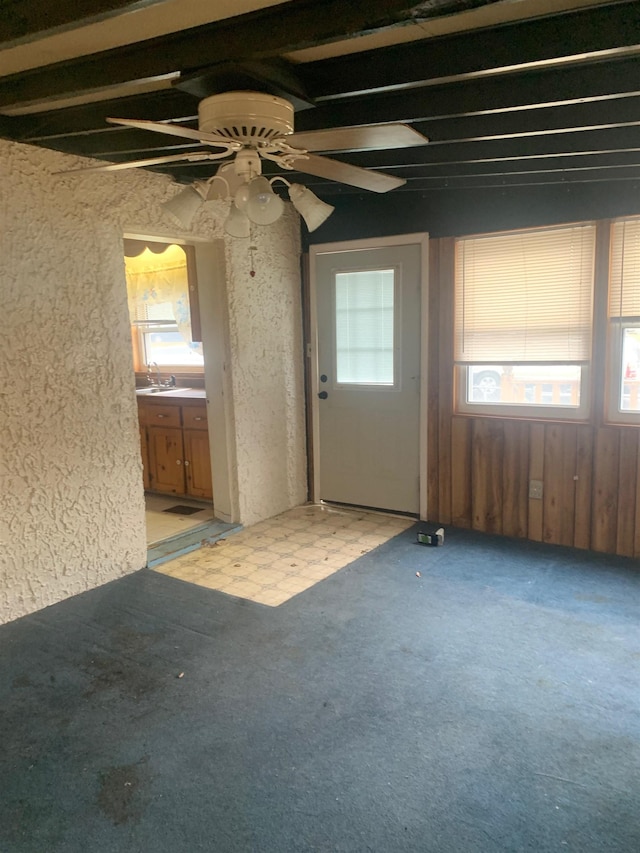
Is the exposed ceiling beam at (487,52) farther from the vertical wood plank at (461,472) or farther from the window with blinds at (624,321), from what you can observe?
the vertical wood plank at (461,472)

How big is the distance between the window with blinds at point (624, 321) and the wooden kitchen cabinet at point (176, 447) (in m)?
2.88

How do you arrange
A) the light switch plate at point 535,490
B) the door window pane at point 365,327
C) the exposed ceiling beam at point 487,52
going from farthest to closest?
the door window pane at point 365,327, the light switch plate at point 535,490, the exposed ceiling beam at point 487,52

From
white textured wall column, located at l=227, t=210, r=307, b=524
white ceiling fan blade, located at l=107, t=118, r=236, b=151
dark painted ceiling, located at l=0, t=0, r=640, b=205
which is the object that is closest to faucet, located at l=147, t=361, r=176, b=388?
white textured wall column, located at l=227, t=210, r=307, b=524

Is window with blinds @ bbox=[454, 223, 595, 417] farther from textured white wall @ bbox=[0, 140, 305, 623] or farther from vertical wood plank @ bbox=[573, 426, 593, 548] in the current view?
textured white wall @ bbox=[0, 140, 305, 623]

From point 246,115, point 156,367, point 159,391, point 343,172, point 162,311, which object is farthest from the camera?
point 156,367

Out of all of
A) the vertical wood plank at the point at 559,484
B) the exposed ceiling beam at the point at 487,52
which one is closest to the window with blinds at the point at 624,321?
the vertical wood plank at the point at 559,484

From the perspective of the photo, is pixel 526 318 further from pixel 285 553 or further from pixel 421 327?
pixel 285 553

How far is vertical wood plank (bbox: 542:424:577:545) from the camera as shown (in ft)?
12.4

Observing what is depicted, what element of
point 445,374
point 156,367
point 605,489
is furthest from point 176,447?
point 605,489

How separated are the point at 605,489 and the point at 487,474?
2.45 feet

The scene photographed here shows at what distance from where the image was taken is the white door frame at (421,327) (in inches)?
163

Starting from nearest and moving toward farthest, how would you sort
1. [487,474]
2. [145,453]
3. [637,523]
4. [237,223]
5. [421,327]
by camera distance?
[237,223] → [637,523] → [487,474] → [421,327] → [145,453]

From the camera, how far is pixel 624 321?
3.54 meters

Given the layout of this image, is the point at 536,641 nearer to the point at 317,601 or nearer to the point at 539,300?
the point at 317,601
